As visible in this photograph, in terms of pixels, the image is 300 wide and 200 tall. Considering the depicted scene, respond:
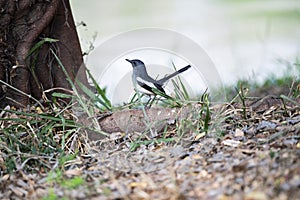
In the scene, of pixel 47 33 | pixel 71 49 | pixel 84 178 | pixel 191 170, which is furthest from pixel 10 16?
pixel 191 170

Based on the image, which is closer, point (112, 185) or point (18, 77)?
point (112, 185)

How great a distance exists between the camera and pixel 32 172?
7.52 ft

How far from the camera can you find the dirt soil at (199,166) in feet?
5.88

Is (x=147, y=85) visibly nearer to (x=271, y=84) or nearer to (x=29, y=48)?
(x=29, y=48)

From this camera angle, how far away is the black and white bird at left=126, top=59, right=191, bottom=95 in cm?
270

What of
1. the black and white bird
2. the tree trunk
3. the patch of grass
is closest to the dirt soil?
the black and white bird

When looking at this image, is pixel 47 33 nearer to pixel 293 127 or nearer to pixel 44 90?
pixel 44 90

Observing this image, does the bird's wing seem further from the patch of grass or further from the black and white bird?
the patch of grass

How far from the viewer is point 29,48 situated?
294 centimetres

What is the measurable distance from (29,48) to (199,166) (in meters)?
1.31

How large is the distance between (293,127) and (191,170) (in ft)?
1.90

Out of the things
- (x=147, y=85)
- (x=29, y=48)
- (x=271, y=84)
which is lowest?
(x=271, y=84)

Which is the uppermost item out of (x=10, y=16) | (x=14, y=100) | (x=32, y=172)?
(x=10, y=16)

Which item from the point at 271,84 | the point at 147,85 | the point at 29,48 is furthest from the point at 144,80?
the point at 271,84
